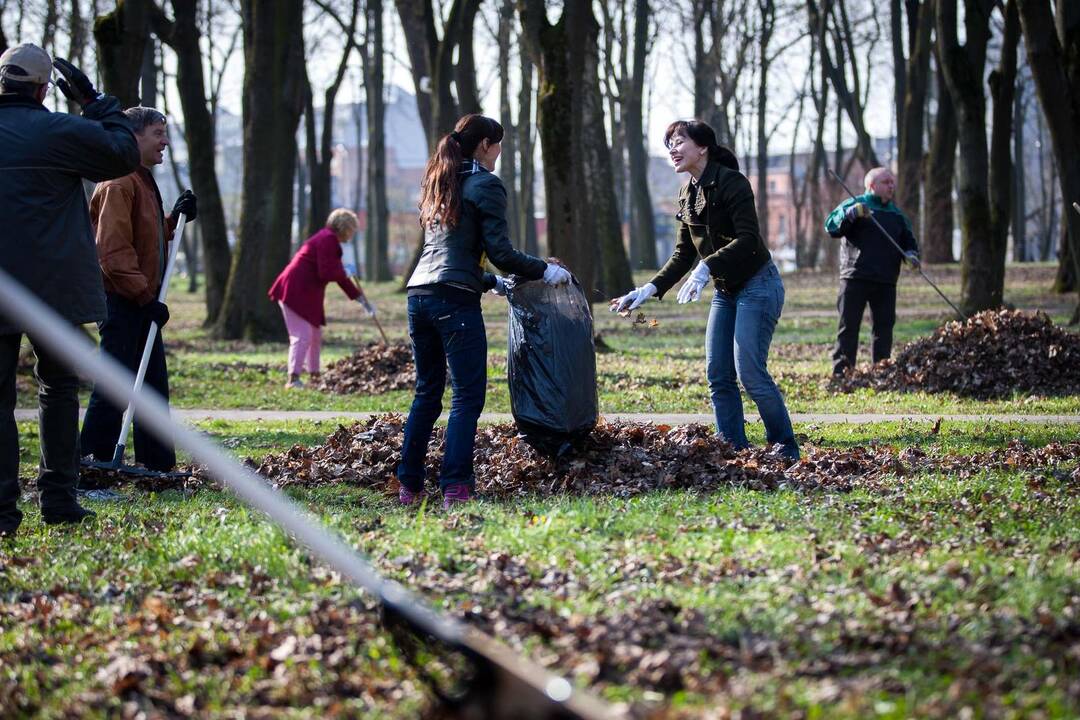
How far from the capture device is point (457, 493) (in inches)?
271

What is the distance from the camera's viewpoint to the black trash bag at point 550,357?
7383mm

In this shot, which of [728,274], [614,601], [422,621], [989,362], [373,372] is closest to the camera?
[422,621]

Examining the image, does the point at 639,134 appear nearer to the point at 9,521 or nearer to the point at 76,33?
the point at 76,33

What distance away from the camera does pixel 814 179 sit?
1526 inches

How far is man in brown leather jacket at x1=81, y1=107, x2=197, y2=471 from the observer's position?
24.3 ft

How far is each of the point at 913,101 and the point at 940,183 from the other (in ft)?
6.55

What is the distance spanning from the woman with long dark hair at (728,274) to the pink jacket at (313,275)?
19.5 feet

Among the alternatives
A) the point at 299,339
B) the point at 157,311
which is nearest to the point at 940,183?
the point at 299,339

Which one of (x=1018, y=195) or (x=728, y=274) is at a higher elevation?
(x=1018, y=195)

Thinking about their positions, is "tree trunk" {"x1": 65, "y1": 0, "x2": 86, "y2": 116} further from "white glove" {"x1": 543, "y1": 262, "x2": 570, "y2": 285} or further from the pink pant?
"white glove" {"x1": 543, "y1": 262, "x2": 570, "y2": 285}

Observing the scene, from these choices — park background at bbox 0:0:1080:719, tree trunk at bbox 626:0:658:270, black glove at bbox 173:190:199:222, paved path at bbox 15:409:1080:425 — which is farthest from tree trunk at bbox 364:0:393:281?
black glove at bbox 173:190:199:222

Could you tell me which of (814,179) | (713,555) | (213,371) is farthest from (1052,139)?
(814,179)

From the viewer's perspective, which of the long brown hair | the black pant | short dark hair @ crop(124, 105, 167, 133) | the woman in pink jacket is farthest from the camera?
the woman in pink jacket

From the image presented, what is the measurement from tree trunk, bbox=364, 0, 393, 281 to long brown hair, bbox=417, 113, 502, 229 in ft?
86.5
